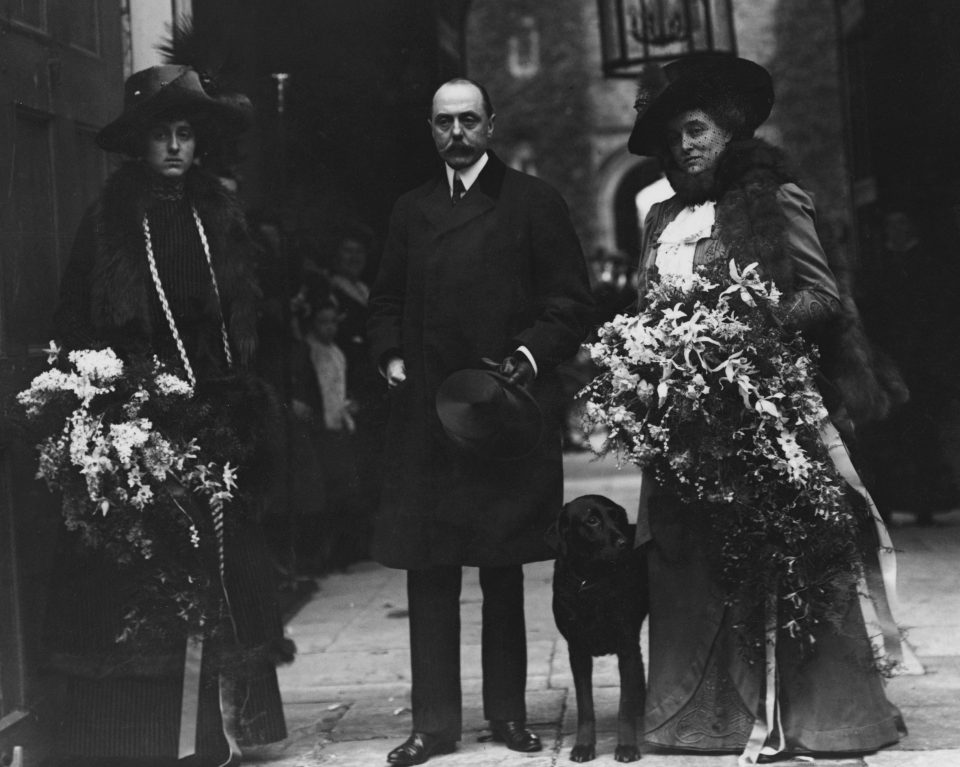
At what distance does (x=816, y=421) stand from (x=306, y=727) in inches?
85.6

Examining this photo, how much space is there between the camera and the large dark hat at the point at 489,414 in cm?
434

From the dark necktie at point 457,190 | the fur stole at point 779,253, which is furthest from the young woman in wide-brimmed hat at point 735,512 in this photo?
the dark necktie at point 457,190

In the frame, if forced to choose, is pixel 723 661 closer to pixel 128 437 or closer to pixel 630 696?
pixel 630 696

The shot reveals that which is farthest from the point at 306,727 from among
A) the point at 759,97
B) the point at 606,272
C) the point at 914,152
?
the point at 606,272

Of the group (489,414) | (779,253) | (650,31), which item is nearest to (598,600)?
(489,414)

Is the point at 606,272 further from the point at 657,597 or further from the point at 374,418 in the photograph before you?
the point at 657,597

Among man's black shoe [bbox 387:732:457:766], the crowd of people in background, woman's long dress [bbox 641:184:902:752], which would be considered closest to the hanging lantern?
woman's long dress [bbox 641:184:902:752]

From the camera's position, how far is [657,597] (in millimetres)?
4508

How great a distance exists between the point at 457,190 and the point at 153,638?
1752mm

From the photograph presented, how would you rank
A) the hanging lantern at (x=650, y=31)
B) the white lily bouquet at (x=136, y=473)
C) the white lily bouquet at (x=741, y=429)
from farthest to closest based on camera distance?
the hanging lantern at (x=650, y=31)
the white lily bouquet at (x=136, y=473)
the white lily bouquet at (x=741, y=429)

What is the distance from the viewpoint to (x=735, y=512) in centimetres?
427

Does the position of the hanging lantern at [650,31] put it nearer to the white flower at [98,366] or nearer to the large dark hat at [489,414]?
the large dark hat at [489,414]

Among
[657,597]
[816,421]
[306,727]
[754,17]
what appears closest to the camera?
[816,421]

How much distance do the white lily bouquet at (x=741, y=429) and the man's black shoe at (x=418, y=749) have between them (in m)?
1.08
